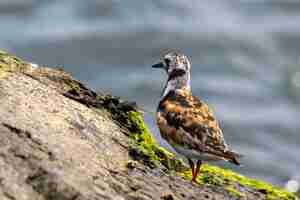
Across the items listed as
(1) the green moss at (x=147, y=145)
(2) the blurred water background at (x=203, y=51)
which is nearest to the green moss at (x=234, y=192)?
(1) the green moss at (x=147, y=145)

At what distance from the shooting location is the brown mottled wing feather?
26.4ft

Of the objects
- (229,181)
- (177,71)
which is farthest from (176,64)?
(229,181)

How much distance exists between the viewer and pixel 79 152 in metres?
6.95

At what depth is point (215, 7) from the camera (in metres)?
19.7

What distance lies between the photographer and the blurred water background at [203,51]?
1590cm

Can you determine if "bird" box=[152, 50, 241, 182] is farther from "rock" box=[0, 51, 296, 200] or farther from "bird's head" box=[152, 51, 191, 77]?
"bird's head" box=[152, 51, 191, 77]

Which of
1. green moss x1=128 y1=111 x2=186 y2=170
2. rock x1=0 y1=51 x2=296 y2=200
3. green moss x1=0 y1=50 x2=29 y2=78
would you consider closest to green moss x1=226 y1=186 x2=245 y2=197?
rock x1=0 y1=51 x2=296 y2=200

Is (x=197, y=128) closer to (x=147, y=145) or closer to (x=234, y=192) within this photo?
(x=147, y=145)

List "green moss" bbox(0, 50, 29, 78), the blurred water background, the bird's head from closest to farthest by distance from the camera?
"green moss" bbox(0, 50, 29, 78) < the bird's head < the blurred water background

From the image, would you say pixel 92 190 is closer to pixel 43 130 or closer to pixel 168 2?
pixel 43 130

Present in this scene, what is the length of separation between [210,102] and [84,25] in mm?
3520

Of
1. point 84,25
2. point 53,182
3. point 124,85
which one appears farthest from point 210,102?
point 53,182

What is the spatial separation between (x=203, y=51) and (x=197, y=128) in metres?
10.2

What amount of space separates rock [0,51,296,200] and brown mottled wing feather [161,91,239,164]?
29 cm
